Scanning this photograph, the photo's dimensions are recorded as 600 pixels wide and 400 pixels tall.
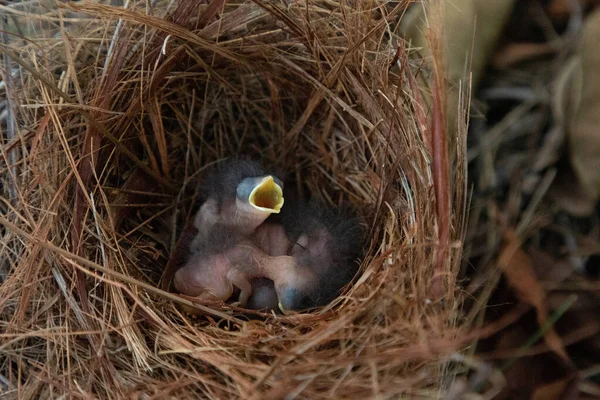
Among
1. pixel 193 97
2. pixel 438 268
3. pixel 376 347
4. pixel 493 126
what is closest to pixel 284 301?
pixel 376 347

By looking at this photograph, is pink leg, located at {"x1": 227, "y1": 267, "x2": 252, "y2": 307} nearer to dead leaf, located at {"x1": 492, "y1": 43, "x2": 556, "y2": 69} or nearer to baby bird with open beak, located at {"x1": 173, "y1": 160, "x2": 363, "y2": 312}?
baby bird with open beak, located at {"x1": 173, "y1": 160, "x2": 363, "y2": 312}

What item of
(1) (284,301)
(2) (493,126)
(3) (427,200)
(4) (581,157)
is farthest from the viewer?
(2) (493,126)

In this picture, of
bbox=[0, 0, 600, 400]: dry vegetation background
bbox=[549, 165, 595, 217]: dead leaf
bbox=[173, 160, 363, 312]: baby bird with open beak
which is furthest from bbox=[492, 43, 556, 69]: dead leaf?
bbox=[173, 160, 363, 312]: baby bird with open beak

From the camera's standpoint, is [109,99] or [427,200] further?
[109,99]

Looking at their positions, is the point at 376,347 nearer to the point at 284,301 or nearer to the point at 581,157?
the point at 284,301

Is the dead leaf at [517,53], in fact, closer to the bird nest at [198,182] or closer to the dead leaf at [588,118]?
the dead leaf at [588,118]

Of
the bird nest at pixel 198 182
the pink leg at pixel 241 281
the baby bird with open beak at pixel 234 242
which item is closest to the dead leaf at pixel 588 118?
the bird nest at pixel 198 182

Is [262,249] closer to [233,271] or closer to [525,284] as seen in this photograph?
[233,271]
